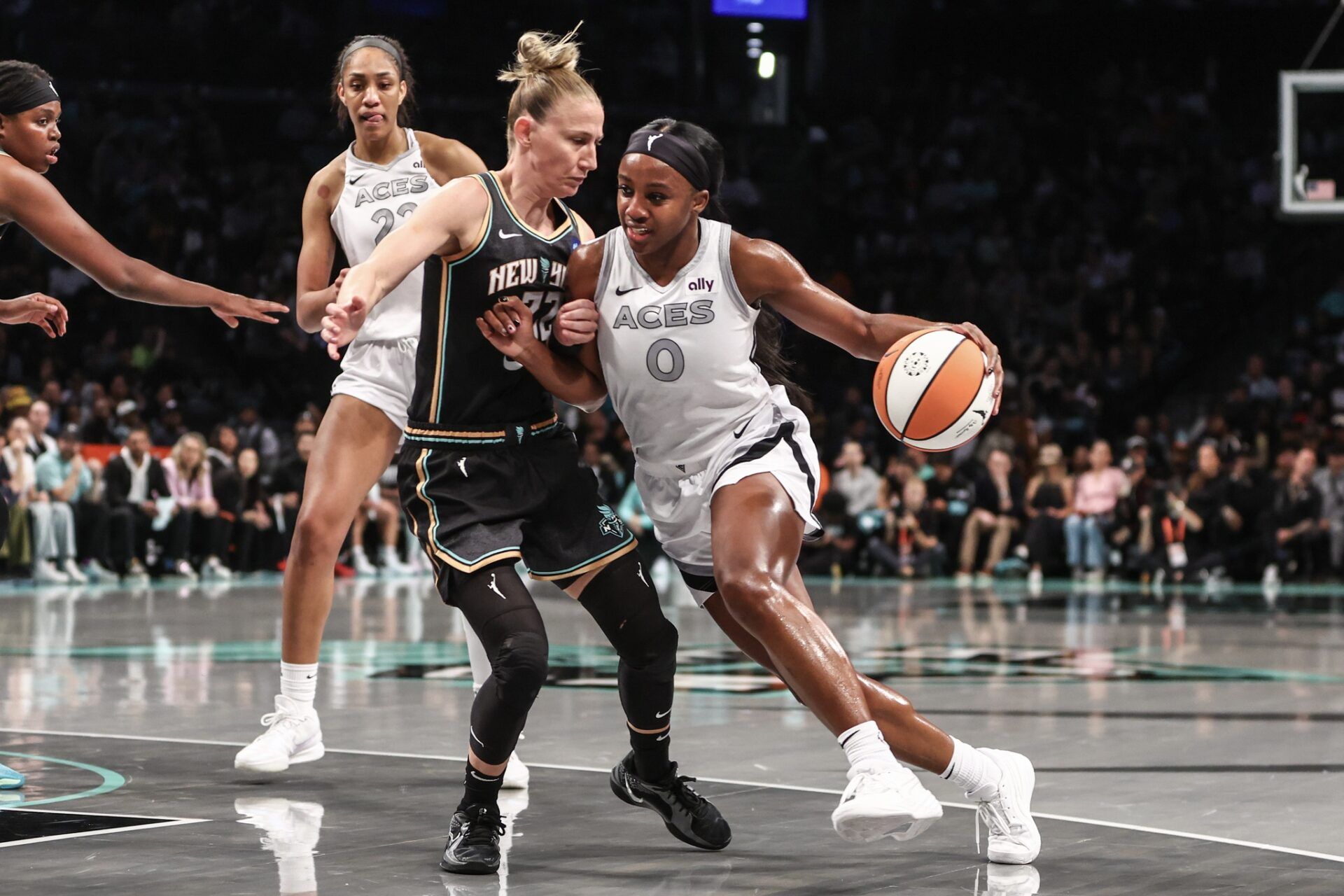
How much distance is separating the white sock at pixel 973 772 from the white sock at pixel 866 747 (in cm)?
37

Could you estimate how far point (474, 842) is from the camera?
4.24 meters

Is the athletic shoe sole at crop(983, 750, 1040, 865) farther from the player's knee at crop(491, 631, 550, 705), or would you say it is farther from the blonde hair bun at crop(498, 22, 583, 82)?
the blonde hair bun at crop(498, 22, 583, 82)

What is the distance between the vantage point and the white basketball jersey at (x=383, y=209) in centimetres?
572

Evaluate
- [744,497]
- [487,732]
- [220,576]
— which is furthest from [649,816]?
[220,576]

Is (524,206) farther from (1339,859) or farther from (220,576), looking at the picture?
(220,576)

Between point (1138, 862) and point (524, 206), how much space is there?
2.32m

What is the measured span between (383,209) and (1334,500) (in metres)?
11.8

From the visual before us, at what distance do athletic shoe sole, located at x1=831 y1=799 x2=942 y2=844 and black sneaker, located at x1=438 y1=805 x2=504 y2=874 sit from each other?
92 centimetres

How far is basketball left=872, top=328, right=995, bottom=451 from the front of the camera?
4406 millimetres

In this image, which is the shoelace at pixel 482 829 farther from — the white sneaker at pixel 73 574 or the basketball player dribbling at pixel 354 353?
the white sneaker at pixel 73 574

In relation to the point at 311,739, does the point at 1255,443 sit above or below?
above

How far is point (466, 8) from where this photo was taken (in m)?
21.1

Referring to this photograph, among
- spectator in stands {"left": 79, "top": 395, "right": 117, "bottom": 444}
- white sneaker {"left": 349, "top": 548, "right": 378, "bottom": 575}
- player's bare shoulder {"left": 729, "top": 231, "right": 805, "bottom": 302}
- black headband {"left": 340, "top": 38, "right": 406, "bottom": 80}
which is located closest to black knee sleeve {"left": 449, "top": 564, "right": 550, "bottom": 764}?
player's bare shoulder {"left": 729, "top": 231, "right": 805, "bottom": 302}

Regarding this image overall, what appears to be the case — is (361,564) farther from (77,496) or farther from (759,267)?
(759,267)
